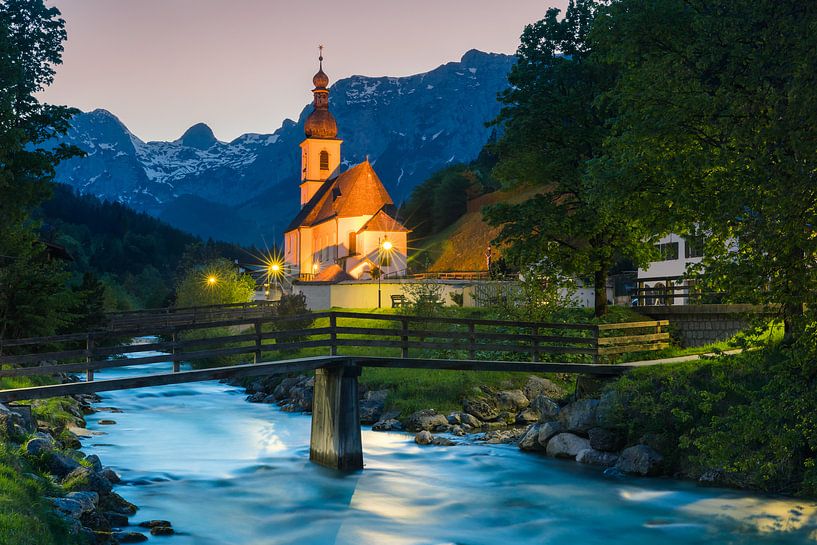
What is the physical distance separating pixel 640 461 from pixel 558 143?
18676mm

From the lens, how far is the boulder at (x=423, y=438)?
2500cm

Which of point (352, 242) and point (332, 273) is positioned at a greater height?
point (352, 242)

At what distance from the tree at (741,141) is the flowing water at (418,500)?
16.0 feet

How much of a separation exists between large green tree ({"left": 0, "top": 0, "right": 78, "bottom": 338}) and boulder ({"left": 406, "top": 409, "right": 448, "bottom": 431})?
48.8ft

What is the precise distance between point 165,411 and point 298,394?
19.7ft

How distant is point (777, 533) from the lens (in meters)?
15.3

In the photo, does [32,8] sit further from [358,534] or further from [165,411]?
[358,534]

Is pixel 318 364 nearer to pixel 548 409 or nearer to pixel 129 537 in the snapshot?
pixel 129 537

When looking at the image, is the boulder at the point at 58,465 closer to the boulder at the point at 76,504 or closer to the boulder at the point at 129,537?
the boulder at the point at 76,504

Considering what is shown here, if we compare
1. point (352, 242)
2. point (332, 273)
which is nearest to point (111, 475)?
point (332, 273)

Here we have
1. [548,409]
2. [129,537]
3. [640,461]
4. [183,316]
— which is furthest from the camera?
[183,316]

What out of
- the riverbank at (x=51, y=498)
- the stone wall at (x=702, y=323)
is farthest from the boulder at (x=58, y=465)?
the stone wall at (x=702, y=323)

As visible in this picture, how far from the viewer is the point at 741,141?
524 inches

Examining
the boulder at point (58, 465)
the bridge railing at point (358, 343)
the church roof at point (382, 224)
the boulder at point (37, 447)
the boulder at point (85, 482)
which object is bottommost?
the boulder at point (85, 482)
